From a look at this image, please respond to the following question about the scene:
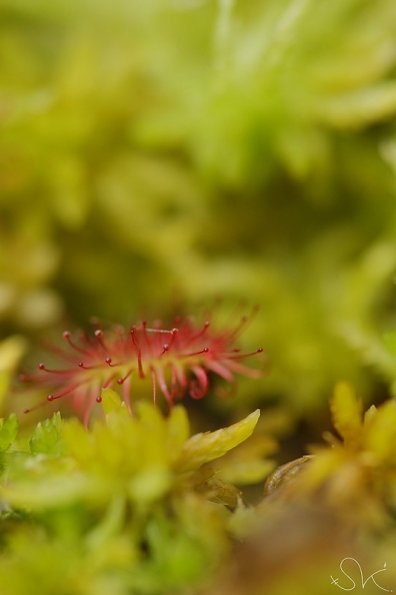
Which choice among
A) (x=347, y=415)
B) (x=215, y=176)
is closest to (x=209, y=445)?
(x=347, y=415)

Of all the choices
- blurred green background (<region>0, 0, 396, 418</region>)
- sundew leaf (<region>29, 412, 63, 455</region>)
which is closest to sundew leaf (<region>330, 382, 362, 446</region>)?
sundew leaf (<region>29, 412, 63, 455</region>)

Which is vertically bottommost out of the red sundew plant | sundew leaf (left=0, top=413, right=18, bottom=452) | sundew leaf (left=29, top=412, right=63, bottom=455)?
sundew leaf (left=0, top=413, right=18, bottom=452)

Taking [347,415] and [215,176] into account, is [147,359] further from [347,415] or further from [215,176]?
[215,176]

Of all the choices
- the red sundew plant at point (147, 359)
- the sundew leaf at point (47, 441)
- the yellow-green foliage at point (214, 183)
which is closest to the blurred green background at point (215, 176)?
the yellow-green foliage at point (214, 183)

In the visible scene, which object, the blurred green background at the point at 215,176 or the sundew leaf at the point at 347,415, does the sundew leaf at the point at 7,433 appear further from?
the blurred green background at the point at 215,176

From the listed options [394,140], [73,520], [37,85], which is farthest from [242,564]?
[37,85]

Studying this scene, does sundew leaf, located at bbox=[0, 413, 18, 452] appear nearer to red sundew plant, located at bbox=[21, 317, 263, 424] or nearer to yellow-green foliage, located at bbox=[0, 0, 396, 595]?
red sundew plant, located at bbox=[21, 317, 263, 424]
